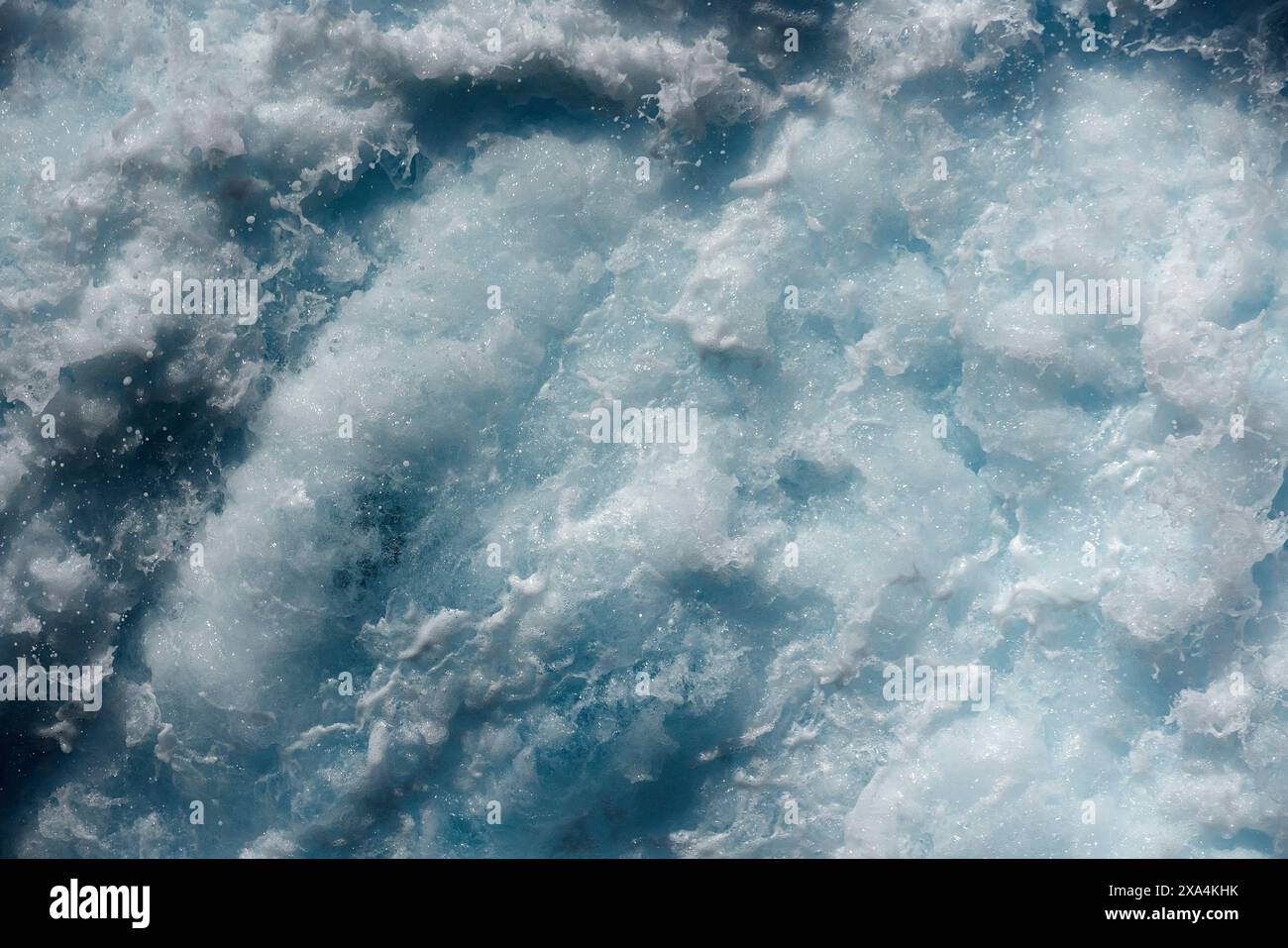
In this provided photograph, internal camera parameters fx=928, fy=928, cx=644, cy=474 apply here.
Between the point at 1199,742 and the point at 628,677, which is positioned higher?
the point at 628,677

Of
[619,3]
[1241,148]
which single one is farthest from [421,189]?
[1241,148]

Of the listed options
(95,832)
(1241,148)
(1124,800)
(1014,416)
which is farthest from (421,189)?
(1124,800)

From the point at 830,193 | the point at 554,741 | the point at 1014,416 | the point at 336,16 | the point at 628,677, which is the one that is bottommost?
the point at 554,741

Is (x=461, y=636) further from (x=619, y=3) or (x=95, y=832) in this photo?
(x=619, y=3)

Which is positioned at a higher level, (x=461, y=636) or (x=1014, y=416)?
(x=1014, y=416)

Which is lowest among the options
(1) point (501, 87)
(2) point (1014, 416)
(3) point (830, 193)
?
(2) point (1014, 416)

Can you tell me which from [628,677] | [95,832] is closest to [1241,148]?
[628,677]

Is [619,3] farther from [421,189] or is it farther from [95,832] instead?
[95,832]
